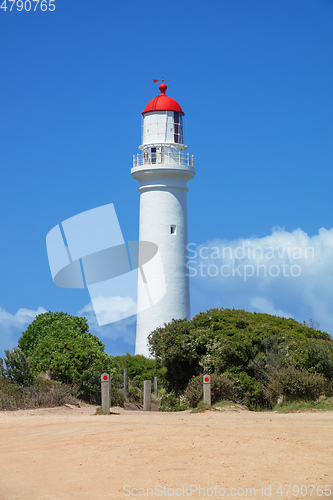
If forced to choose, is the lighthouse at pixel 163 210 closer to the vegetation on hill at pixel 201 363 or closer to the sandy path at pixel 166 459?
the vegetation on hill at pixel 201 363

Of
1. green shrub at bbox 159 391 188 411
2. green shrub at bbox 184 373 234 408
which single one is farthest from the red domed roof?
green shrub at bbox 184 373 234 408

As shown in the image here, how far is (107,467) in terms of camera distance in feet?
30.6

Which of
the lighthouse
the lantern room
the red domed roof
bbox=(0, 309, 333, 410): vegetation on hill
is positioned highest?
the red domed roof

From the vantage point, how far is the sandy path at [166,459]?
27.0ft

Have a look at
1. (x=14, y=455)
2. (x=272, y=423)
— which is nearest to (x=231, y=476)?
(x=14, y=455)

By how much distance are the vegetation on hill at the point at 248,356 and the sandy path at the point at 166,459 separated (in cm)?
377

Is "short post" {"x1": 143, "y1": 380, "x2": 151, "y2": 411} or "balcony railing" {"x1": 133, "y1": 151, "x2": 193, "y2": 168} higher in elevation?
"balcony railing" {"x1": 133, "y1": 151, "x2": 193, "y2": 168}

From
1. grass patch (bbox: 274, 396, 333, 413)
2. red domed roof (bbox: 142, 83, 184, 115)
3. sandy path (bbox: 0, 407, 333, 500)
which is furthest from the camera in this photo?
red domed roof (bbox: 142, 83, 184, 115)

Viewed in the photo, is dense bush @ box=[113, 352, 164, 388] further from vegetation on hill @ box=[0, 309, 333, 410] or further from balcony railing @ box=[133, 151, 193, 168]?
balcony railing @ box=[133, 151, 193, 168]

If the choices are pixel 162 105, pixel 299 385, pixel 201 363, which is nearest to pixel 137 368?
pixel 201 363

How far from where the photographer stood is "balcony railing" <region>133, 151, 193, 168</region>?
3291cm

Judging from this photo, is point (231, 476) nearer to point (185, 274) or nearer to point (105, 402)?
point (105, 402)

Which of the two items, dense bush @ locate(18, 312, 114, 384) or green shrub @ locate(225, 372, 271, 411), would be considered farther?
dense bush @ locate(18, 312, 114, 384)

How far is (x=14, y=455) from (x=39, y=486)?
7.30ft
